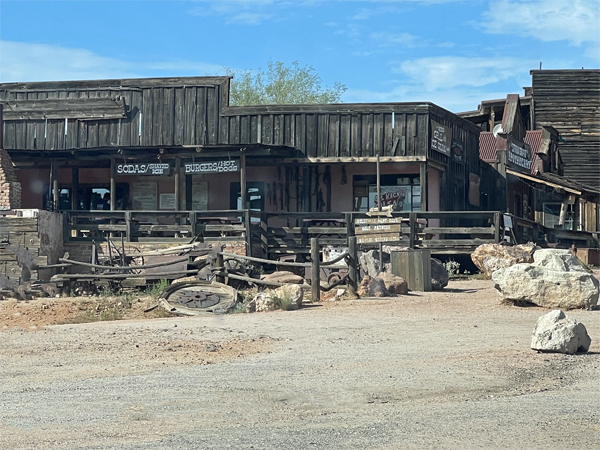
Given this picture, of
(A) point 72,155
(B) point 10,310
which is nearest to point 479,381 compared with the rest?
(B) point 10,310

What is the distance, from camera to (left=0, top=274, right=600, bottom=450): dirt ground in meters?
6.85

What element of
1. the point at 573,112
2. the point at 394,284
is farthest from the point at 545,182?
the point at 394,284

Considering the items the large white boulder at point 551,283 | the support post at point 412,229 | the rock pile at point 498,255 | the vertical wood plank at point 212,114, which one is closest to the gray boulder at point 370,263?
the support post at point 412,229

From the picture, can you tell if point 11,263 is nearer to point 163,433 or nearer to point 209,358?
point 209,358

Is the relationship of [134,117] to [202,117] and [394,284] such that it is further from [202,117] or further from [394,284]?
[394,284]

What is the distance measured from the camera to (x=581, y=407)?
7.68 m

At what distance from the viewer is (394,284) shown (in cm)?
1755

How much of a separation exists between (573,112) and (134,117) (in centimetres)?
2046

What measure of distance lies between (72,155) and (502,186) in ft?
47.7

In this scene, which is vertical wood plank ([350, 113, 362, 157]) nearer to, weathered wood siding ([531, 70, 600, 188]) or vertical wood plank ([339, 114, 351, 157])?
vertical wood plank ([339, 114, 351, 157])

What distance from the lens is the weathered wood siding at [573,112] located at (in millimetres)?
39000

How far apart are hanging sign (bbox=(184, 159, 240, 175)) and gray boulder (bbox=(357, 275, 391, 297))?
347 inches

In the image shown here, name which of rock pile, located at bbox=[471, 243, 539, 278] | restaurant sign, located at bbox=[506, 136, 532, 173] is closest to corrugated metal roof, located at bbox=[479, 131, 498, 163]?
restaurant sign, located at bbox=[506, 136, 532, 173]

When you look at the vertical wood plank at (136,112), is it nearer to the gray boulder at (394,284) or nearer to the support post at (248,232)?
the support post at (248,232)
